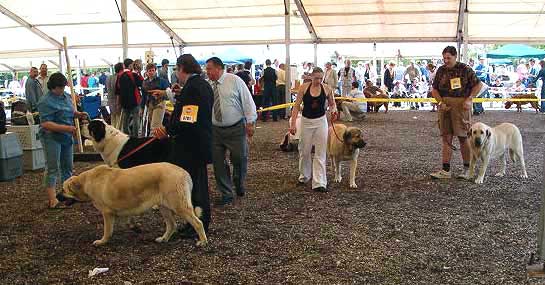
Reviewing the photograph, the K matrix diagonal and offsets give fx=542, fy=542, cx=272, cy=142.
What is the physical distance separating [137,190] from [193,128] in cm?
75

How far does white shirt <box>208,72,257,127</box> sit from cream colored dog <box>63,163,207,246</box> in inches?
67.4

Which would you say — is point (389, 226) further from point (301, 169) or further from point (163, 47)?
point (163, 47)

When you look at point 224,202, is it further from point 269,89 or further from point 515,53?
point 515,53

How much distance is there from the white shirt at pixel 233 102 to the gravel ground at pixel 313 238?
3.35ft

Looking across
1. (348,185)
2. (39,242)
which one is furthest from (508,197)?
(39,242)

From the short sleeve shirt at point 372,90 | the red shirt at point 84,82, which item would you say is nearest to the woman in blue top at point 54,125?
the short sleeve shirt at point 372,90

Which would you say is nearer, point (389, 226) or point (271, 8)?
point (389, 226)

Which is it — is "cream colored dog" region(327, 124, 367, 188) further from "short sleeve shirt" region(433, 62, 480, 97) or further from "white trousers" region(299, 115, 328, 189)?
"short sleeve shirt" region(433, 62, 480, 97)

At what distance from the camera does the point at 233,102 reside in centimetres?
630

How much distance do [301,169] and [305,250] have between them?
276 centimetres

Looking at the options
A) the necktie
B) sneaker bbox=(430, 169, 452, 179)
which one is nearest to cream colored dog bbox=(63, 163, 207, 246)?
the necktie

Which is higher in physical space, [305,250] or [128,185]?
[128,185]

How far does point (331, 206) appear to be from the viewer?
628 cm

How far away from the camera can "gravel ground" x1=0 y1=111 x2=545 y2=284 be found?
4172mm
